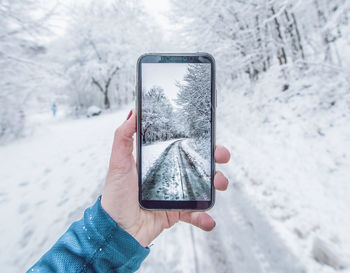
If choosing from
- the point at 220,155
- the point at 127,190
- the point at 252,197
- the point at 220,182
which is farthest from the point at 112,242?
the point at 252,197

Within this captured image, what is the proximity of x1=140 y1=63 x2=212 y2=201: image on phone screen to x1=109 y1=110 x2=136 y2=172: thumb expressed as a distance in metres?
0.09

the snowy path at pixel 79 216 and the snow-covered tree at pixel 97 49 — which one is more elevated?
the snow-covered tree at pixel 97 49

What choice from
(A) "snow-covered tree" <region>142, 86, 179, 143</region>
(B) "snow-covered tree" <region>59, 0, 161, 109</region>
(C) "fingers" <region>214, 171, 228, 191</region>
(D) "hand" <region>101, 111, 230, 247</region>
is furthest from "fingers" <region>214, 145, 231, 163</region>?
(B) "snow-covered tree" <region>59, 0, 161, 109</region>

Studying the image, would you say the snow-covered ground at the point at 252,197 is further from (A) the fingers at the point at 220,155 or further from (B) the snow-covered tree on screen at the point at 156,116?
(B) the snow-covered tree on screen at the point at 156,116

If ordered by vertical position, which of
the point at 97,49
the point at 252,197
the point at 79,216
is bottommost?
the point at 79,216

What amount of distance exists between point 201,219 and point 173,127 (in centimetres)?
76

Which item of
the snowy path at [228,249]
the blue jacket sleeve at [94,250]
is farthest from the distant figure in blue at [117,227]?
the snowy path at [228,249]

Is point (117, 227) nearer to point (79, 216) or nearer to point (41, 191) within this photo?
point (79, 216)

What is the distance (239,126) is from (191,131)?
4.63 meters

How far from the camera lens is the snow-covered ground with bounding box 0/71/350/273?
1.75 m

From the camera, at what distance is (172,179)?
52.6 inches

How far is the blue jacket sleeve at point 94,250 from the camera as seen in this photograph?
40.2 inches

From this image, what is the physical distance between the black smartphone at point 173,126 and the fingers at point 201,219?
0.11m

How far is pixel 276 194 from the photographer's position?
8.29ft
